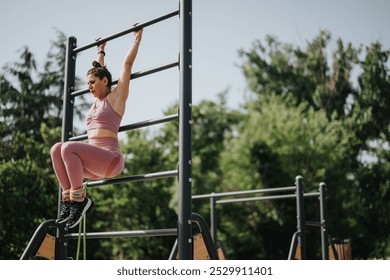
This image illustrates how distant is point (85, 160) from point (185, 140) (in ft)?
1.77

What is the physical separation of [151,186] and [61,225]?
10.1 meters

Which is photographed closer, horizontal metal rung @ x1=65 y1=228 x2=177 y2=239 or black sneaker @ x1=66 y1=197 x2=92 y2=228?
horizontal metal rung @ x1=65 y1=228 x2=177 y2=239

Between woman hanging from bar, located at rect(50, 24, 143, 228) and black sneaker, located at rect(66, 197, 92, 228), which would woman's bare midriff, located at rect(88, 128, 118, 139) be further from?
black sneaker, located at rect(66, 197, 92, 228)

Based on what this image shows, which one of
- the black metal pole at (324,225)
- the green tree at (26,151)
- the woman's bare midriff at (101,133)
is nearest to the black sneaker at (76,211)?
the woman's bare midriff at (101,133)

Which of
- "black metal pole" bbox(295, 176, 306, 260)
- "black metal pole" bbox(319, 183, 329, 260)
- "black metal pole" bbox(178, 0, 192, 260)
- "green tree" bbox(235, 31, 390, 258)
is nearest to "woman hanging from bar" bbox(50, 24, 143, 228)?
"black metal pole" bbox(178, 0, 192, 260)

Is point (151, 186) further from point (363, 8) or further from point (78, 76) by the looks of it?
point (363, 8)

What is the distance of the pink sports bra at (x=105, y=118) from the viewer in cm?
265

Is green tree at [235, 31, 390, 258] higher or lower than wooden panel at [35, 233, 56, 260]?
higher

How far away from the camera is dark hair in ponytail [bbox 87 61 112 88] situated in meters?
2.78

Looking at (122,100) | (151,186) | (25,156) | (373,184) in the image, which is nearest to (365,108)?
(373,184)

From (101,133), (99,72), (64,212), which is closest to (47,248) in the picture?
(64,212)

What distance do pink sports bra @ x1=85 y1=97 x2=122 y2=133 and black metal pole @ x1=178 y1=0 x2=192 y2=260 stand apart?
406 millimetres

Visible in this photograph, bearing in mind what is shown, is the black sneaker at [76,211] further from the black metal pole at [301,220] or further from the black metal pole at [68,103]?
the black metal pole at [301,220]

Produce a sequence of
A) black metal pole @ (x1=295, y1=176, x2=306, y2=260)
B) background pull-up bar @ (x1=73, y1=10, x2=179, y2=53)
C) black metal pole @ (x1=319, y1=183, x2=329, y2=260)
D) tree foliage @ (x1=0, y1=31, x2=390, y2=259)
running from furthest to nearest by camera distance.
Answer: tree foliage @ (x1=0, y1=31, x2=390, y2=259), black metal pole @ (x1=319, y1=183, x2=329, y2=260), black metal pole @ (x1=295, y1=176, x2=306, y2=260), background pull-up bar @ (x1=73, y1=10, x2=179, y2=53)
